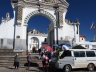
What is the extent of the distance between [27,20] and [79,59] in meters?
9.76

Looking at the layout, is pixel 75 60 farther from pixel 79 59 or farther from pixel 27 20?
pixel 27 20

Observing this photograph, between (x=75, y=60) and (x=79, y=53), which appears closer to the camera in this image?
(x=75, y=60)

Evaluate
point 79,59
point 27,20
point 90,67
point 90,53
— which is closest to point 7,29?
point 27,20

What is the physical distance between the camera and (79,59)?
36.4 feet

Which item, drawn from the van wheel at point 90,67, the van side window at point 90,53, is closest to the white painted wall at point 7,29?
the van side window at point 90,53

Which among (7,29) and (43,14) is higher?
(43,14)

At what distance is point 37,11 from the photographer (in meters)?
18.7

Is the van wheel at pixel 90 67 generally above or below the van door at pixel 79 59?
below

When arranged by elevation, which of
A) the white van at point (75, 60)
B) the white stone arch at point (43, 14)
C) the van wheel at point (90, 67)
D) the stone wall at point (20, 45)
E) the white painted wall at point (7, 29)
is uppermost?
the white stone arch at point (43, 14)

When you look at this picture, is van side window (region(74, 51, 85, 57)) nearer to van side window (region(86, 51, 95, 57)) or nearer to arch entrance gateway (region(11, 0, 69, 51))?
van side window (region(86, 51, 95, 57))

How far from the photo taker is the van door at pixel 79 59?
1098 cm

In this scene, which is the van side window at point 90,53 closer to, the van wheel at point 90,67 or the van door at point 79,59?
the van door at point 79,59

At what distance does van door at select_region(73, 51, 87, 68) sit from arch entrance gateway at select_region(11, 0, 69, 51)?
812cm

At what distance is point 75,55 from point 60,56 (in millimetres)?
1353
